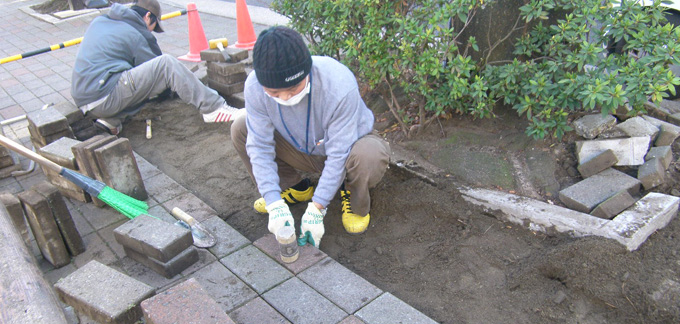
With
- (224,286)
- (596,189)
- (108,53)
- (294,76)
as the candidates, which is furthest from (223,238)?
(108,53)

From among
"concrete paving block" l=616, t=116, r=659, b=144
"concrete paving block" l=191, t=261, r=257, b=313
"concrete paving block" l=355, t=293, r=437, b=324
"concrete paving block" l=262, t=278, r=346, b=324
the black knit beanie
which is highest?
the black knit beanie

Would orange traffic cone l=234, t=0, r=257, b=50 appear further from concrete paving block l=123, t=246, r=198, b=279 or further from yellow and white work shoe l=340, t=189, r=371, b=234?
concrete paving block l=123, t=246, r=198, b=279

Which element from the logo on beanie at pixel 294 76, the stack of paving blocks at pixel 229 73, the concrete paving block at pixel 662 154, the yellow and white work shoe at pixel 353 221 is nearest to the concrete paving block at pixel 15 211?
the logo on beanie at pixel 294 76

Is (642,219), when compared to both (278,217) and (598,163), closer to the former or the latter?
(598,163)

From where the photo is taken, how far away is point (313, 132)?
2.90 metres

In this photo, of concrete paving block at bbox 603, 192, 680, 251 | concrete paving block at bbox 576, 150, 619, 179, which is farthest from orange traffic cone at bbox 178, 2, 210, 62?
concrete paving block at bbox 603, 192, 680, 251

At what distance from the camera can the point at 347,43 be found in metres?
3.60

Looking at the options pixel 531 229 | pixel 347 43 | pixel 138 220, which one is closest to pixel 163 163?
pixel 138 220

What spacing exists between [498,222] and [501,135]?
890 millimetres

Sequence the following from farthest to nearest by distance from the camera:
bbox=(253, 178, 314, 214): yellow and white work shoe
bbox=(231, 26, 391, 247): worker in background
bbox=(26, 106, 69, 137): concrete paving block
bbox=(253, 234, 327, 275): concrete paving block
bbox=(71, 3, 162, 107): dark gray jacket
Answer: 1. bbox=(71, 3, 162, 107): dark gray jacket
2. bbox=(26, 106, 69, 137): concrete paving block
3. bbox=(253, 178, 314, 214): yellow and white work shoe
4. bbox=(253, 234, 327, 275): concrete paving block
5. bbox=(231, 26, 391, 247): worker in background

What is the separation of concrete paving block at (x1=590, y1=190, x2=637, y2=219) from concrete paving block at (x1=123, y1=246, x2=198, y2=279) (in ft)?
8.00

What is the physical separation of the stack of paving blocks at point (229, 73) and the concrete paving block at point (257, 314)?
305 cm

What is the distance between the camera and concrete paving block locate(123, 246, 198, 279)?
2638 mm

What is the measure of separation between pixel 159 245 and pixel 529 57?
2.96m
